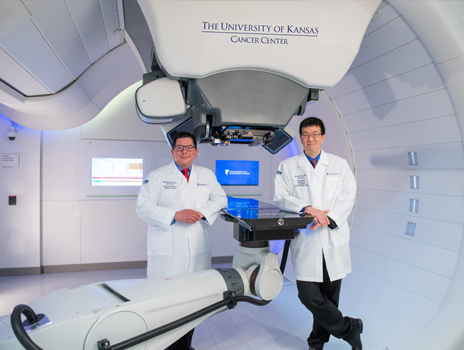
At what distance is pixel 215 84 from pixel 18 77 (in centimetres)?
150

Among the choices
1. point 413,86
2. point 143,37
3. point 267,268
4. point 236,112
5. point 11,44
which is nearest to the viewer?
point 236,112

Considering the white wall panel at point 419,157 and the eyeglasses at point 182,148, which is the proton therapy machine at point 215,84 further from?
the white wall panel at point 419,157

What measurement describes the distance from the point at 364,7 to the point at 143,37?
1.25 meters

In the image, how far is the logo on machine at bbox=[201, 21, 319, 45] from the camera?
4.74 ft

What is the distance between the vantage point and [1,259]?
4141mm

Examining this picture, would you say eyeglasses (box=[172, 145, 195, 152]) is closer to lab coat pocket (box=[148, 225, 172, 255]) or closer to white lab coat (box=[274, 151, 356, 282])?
lab coat pocket (box=[148, 225, 172, 255])

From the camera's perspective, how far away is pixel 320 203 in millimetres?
2215

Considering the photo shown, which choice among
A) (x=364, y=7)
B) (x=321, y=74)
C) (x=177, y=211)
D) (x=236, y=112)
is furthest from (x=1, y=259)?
(x=364, y=7)

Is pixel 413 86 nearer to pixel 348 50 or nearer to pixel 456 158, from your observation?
pixel 456 158

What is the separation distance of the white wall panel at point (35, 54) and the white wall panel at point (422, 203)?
255 cm

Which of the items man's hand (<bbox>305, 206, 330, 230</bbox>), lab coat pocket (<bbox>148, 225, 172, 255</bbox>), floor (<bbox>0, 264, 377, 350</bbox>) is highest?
man's hand (<bbox>305, 206, 330, 230</bbox>)

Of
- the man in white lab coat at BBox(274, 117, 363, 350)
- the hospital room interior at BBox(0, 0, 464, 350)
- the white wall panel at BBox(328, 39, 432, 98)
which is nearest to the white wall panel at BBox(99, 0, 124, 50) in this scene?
the hospital room interior at BBox(0, 0, 464, 350)

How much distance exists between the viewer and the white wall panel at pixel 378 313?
220 centimetres

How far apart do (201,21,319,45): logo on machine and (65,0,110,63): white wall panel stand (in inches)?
28.8
